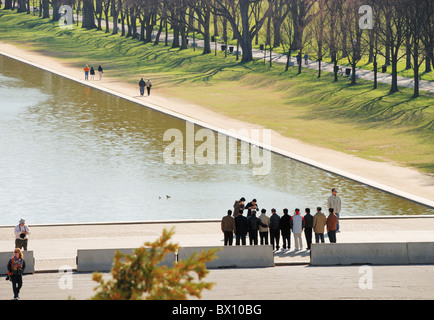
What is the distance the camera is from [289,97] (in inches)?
2345

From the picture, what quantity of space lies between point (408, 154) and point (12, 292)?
25.4m

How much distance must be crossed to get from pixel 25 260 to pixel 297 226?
7824mm

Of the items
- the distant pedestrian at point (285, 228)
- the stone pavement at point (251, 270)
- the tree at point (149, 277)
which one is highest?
the tree at point (149, 277)

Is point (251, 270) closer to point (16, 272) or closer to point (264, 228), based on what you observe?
point (264, 228)

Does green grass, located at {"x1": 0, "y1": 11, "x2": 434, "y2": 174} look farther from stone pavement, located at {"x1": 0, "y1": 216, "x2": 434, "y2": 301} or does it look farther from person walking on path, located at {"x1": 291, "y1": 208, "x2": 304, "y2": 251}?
person walking on path, located at {"x1": 291, "y1": 208, "x2": 304, "y2": 251}

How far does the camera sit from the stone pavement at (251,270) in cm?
1883

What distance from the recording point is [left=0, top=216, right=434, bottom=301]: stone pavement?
18828 millimetres

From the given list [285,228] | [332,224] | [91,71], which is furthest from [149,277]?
[91,71]

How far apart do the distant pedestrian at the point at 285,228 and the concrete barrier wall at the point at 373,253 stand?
1521 millimetres

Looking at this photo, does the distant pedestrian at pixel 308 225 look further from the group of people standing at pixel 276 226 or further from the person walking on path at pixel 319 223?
the person walking on path at pixel 319 223

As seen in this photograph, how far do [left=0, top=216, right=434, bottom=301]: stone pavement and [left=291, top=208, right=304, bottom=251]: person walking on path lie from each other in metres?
0.44

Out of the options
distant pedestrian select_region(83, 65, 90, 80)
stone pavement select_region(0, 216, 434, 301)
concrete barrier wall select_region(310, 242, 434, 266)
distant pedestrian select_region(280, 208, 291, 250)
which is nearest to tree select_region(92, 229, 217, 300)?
stone pavement select_region(0, 216, 434, 301)

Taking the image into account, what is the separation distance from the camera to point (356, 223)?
26.3 m

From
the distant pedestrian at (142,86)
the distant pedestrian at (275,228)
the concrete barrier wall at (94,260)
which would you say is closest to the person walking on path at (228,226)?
the distant pedestrian at (275,228)
